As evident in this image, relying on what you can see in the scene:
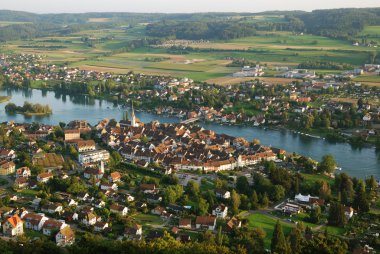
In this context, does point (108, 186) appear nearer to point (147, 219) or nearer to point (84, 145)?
point (147, 219)

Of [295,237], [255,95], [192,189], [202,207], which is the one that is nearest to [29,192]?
[192,189]

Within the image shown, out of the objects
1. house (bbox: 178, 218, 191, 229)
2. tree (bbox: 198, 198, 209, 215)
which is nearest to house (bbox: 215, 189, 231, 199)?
tree (bbox: 198, 198, 209, 215)

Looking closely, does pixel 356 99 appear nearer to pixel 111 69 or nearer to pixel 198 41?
pixel 111 69

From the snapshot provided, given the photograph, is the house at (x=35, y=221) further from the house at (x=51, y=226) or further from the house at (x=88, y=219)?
the house at (x=88, y=219)

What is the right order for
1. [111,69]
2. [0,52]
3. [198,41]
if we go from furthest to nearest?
[198,41], [0,52], [111,69]

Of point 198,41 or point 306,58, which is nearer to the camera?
point 306,58

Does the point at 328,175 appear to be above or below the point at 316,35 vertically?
below

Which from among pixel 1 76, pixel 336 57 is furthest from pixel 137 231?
pixel 336 57

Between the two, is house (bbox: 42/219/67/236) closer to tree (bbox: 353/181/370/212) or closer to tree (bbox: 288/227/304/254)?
tree (bbox: 288/227/304/254)
